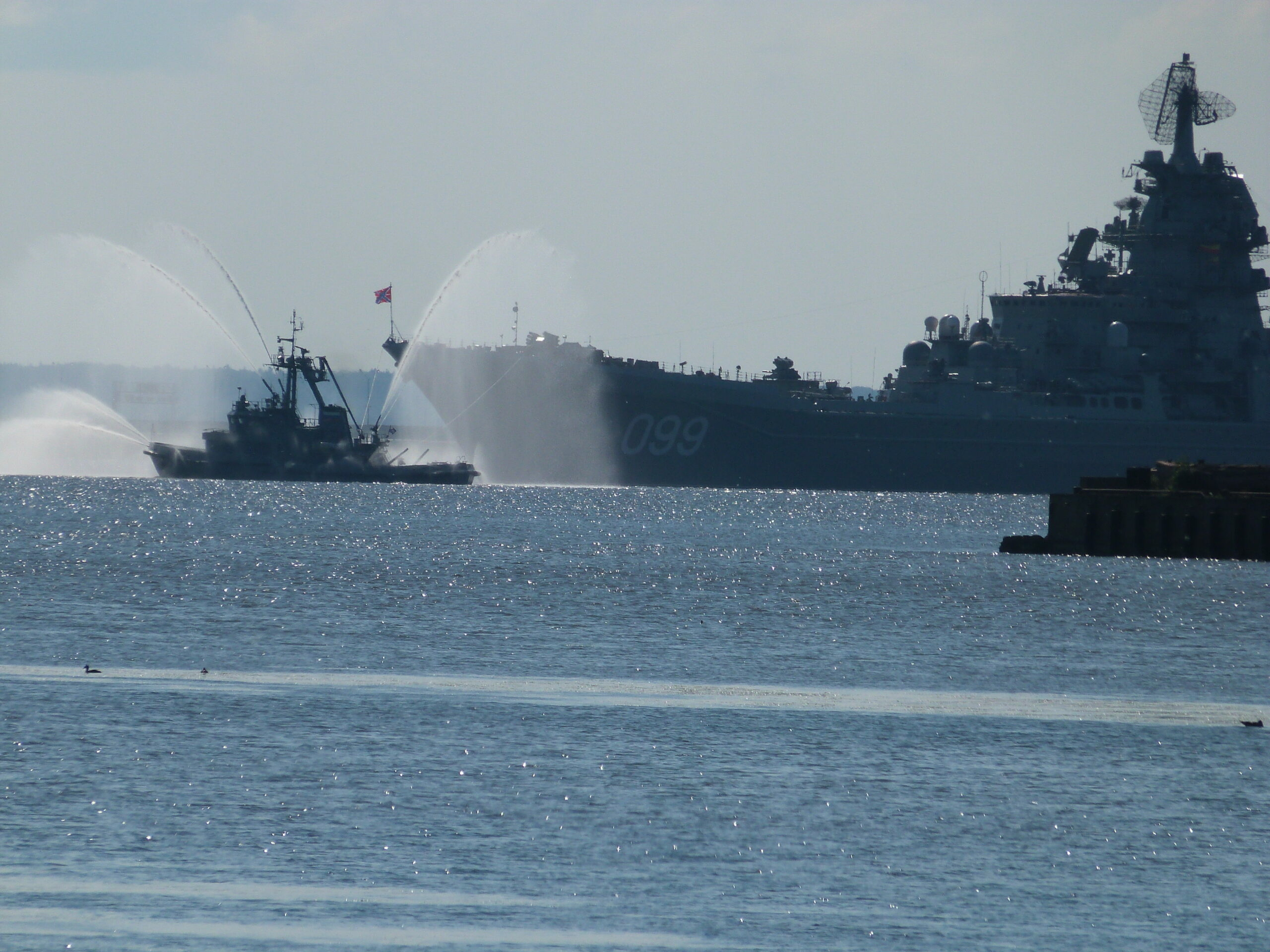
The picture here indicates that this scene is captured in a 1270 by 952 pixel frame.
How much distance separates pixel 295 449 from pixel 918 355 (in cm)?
4162

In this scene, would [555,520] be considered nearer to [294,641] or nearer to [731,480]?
[731,480]

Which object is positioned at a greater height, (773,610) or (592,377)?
(592,377)

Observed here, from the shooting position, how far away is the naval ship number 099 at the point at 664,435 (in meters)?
113

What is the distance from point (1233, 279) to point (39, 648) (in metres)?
98.1

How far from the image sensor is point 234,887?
1623 centimetres

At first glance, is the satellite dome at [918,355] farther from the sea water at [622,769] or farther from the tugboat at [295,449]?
the sea water at [622,769]

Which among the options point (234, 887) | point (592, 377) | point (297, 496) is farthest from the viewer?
point (297, 496)

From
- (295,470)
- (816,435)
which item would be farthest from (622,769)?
(295,470)

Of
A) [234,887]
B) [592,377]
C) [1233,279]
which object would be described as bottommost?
[234,887]

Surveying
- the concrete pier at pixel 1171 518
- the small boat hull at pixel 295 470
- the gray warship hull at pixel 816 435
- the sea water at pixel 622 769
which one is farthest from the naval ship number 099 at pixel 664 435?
the sea water at pixel 622 769

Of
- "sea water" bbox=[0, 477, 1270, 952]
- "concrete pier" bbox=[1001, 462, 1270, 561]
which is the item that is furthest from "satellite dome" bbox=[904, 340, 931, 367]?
"sea water" bbox=[0, 477, 1270, 952]

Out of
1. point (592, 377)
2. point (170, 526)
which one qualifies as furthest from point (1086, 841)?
point (592, 377)

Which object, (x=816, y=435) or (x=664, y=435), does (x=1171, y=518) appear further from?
(x=664, y=435)

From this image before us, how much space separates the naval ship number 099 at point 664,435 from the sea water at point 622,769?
60.4m
